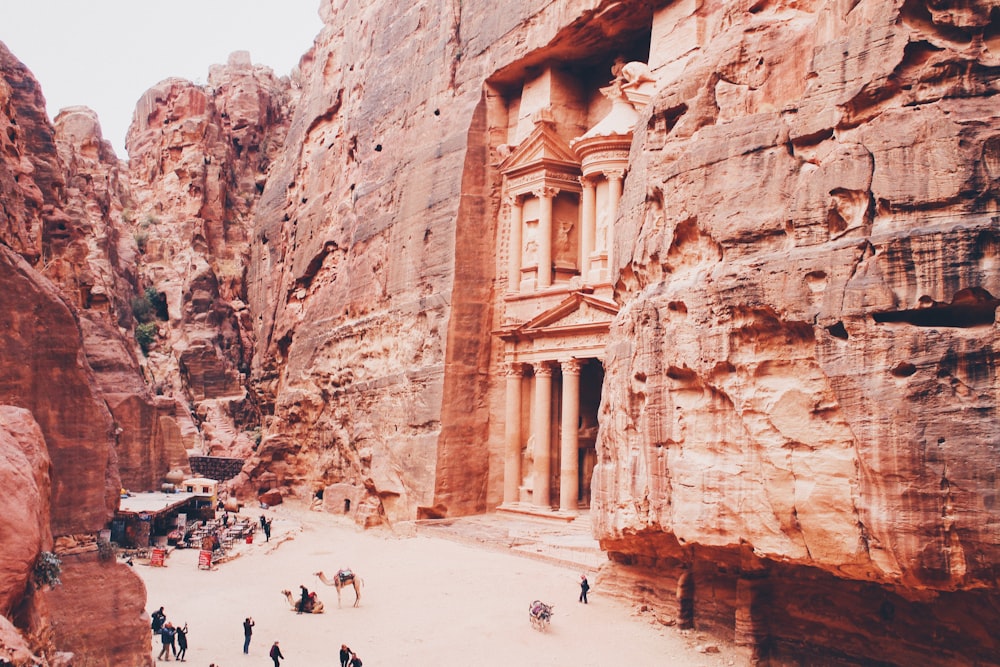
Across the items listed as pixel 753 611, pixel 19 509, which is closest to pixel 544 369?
pixel 753 611

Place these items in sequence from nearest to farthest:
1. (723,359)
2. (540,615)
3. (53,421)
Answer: (723,359)
(53,421)
(540,615)

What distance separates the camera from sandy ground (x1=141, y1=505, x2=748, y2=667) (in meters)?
13.9

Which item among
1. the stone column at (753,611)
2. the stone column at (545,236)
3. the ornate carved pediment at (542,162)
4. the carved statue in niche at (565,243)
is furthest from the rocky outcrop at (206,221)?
the stone column at (753,611)

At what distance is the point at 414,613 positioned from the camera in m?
16.9

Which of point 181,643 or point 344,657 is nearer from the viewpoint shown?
point 344,657

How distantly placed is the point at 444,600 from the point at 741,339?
9.89 metres

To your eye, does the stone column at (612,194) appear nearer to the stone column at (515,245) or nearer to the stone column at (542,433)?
the stone column at (515,245)

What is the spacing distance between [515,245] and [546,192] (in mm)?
2197

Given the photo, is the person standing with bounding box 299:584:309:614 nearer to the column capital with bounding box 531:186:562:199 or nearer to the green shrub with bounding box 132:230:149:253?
the column capital with bounding box 531:186:562:199

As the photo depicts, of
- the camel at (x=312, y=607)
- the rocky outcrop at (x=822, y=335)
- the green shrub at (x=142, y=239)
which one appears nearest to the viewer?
the rocky outcrop at (x=822, y=335)

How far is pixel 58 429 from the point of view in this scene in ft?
42.5

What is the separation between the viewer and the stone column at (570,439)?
1030 inches

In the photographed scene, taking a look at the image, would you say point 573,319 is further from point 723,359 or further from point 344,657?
point 723,359

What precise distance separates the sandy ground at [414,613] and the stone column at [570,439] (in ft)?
13.8
